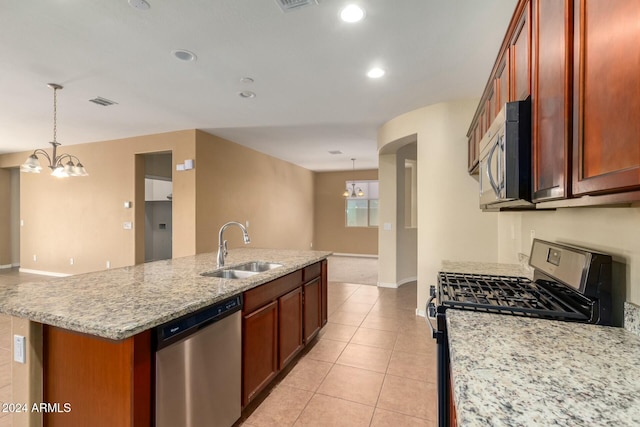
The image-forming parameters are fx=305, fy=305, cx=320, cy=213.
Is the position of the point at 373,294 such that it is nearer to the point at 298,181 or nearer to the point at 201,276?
the point at 201,276

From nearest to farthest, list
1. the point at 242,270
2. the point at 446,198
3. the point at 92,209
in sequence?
1. the point at 242,270
2. the point at 446,198
3. the point at 92,209

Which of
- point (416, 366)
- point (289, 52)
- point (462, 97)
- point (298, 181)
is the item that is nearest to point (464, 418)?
point (416, 366)

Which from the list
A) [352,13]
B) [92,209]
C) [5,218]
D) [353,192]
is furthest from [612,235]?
[5,218]

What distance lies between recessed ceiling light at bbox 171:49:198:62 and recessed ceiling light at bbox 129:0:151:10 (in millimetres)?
520

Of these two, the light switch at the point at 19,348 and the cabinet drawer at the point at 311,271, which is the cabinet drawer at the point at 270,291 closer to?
the cabinet drawer at the point at 311,271

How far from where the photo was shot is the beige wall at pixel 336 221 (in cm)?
927

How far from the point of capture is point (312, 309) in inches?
120

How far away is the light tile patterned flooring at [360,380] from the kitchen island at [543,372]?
1182 millimetres

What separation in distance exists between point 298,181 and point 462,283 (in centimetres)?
705

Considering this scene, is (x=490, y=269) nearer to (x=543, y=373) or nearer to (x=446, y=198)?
(x=446, y=198)

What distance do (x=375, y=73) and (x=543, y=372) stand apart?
2.68 metres

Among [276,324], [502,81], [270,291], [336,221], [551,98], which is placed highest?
[502,81]

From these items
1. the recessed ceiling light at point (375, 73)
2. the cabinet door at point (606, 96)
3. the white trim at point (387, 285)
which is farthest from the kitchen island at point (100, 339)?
the white trim at point (387, 285)

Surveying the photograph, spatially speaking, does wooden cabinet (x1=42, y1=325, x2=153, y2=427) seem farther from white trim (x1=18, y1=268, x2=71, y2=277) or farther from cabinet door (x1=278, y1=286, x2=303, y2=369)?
white trim (x1=18, y1=268, x2=71, y2=277)
